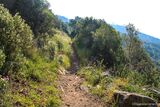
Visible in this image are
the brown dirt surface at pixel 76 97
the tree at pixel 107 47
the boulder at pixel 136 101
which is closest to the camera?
the boulder at pixel 136 101

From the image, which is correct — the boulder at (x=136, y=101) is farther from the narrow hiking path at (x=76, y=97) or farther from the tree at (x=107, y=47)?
the tree at (x=107, y=47)

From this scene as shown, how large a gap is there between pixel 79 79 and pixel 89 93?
573cm

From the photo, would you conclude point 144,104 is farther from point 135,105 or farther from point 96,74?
point 96,74

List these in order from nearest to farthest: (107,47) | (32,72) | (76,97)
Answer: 1. (76,97)
2. (32,72)
3. (107,47)

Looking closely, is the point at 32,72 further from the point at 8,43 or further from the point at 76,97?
the point at 8,43

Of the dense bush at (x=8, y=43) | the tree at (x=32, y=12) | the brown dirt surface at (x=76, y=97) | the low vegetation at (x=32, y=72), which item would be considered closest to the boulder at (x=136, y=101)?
the low vegetation at (x=32, y=72)

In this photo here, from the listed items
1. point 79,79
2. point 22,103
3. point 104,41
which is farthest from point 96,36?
point 22,103

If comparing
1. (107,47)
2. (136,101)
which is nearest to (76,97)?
(136,101)

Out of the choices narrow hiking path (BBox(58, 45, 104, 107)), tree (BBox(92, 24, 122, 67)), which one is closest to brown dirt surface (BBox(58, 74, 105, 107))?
narrow hiking path (BBox(58, 45, 104, 107))

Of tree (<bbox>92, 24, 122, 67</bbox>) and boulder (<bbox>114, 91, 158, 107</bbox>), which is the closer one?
boulder (<bbox>114, 91, 158, 107</bbox>)

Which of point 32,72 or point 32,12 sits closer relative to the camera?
point 32,72

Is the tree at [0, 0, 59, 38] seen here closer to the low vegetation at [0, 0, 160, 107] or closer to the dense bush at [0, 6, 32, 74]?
the low vegetation at [0, 0, 160, 107]

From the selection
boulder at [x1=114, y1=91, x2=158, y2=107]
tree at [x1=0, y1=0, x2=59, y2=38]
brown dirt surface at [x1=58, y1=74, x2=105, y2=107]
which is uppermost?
tree at [x1=0, y1=0, x2=59, y2=38]

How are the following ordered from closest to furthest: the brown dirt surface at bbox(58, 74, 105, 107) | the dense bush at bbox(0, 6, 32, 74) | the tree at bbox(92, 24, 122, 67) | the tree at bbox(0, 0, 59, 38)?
the dense bush at bbox(0, 6, 32, 74) < the brown dirt surface at bbox(58, 74, 105, 107) < the tree at bbox(0, 0, 59, 38) < the tree at bbox(92, 24, 122, 67)
